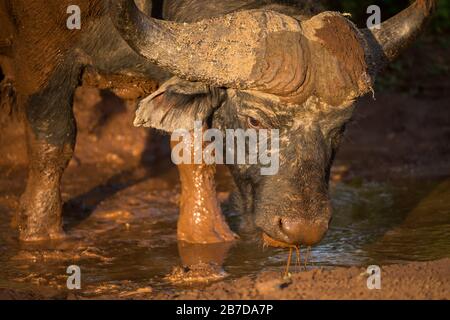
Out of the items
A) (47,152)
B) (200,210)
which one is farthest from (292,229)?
(47,152)

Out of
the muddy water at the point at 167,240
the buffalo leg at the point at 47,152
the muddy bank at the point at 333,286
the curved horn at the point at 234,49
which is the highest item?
the curved horn at the point at 234,49

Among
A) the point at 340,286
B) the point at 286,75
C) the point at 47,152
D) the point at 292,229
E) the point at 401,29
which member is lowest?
the point at 340,286

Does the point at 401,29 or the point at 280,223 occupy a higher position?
the point at 401,29

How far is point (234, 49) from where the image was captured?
594 cm

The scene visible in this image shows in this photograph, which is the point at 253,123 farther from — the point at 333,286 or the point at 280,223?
the point at 333,286

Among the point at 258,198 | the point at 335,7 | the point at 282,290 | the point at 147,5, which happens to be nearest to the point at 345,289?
the point at 282,290

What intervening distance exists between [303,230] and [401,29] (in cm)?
161

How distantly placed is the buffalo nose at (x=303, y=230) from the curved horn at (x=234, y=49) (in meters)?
0.77

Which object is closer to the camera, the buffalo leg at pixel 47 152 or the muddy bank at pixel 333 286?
the muddy bank at pixel 333 286

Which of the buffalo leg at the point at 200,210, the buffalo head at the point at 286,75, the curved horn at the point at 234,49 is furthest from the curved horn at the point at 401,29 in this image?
the buffalo leg at the point at 200,210

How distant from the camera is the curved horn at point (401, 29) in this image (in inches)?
255

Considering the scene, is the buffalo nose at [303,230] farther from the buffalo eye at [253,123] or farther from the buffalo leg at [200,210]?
the buffalo leg at [200,210]

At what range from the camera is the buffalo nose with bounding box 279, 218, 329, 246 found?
577cm
